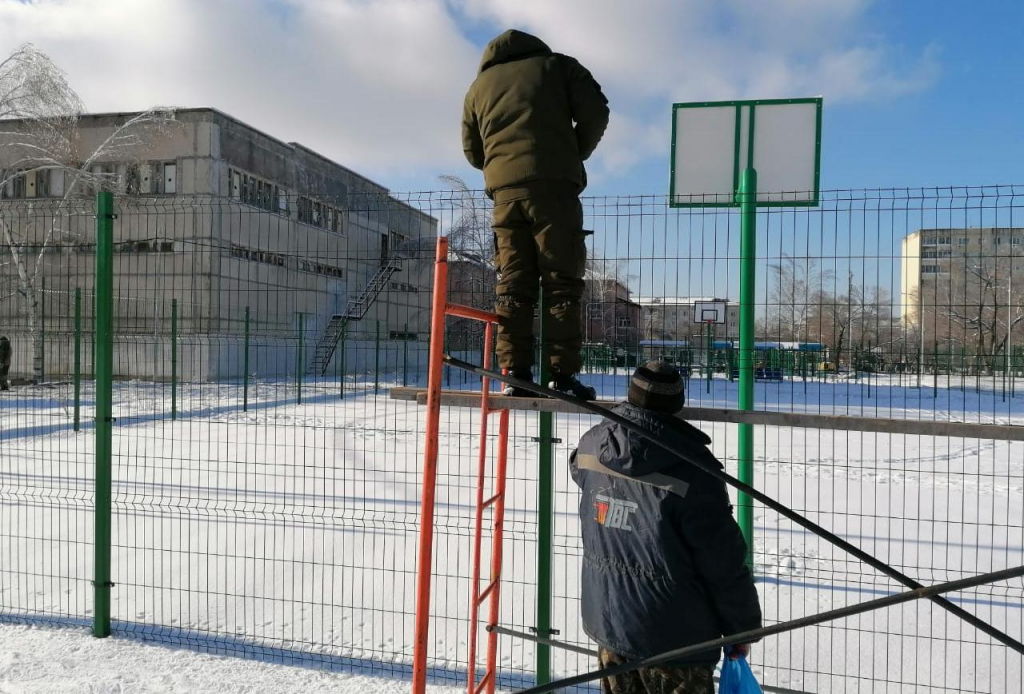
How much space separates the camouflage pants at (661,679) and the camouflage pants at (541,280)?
1203 mm

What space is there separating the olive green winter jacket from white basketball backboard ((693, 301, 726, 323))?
1.52 metres

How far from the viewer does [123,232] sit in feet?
74.9

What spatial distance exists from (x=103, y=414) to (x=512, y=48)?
3.19 meters

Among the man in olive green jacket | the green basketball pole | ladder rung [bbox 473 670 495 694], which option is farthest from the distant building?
ladder rung [bbox 473 670 495 694]

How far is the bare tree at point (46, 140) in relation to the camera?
20.4 metres

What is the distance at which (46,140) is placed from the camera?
69.4ft

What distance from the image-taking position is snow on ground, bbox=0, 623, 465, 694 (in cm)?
370

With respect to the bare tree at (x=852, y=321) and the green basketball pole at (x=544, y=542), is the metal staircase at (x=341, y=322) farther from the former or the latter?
the bare tree at (x=852, y=321)

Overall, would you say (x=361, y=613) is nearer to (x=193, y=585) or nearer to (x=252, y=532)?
(x=193, y=585)

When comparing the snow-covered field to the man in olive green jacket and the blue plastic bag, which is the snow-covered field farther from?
the blue plastic bag

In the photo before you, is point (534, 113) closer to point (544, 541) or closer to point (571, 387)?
point (571, 387)

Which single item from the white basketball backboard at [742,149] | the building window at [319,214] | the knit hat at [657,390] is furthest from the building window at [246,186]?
the knit hat at [657,390]

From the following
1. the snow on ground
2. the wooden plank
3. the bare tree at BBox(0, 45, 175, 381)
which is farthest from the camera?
the bare tree at BBox(0, 45, 175, 381)

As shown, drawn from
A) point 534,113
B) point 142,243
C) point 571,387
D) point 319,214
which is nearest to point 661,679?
point 571,387
